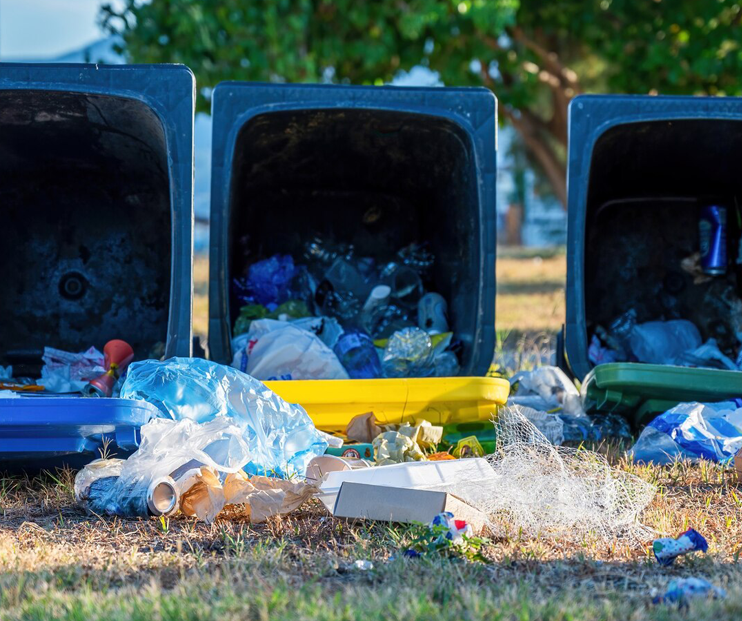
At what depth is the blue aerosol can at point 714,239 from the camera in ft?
14.2

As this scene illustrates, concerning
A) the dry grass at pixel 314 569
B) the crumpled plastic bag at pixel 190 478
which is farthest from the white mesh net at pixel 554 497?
the crumpled plastic bag at pixel 190 478

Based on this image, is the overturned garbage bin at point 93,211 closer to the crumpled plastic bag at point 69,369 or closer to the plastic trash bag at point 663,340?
the crumpled plastic bag at point 69,369

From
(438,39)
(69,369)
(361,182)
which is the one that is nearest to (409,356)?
(361,182)

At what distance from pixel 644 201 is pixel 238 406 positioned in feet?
7.90

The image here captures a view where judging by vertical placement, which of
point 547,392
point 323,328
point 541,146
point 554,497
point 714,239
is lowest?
point 554,497

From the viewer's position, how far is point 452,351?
3881 millimetres

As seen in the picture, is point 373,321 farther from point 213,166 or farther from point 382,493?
point 382,493

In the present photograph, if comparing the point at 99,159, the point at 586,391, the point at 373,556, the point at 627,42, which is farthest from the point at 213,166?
the point at 627,42

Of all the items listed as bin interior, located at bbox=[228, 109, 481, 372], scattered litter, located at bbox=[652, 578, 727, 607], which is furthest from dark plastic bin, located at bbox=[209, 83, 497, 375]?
scattered litter, located at bbox=[652, 578, 727, 607]

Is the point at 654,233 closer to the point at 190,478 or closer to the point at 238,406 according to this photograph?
the point at 238,406

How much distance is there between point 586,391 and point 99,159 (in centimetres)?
214

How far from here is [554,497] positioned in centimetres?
247

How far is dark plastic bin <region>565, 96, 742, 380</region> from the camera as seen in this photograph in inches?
147

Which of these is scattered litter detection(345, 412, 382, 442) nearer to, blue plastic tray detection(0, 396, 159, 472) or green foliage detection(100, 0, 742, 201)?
blue plastic tray detection(0, 396, 159, 472)
